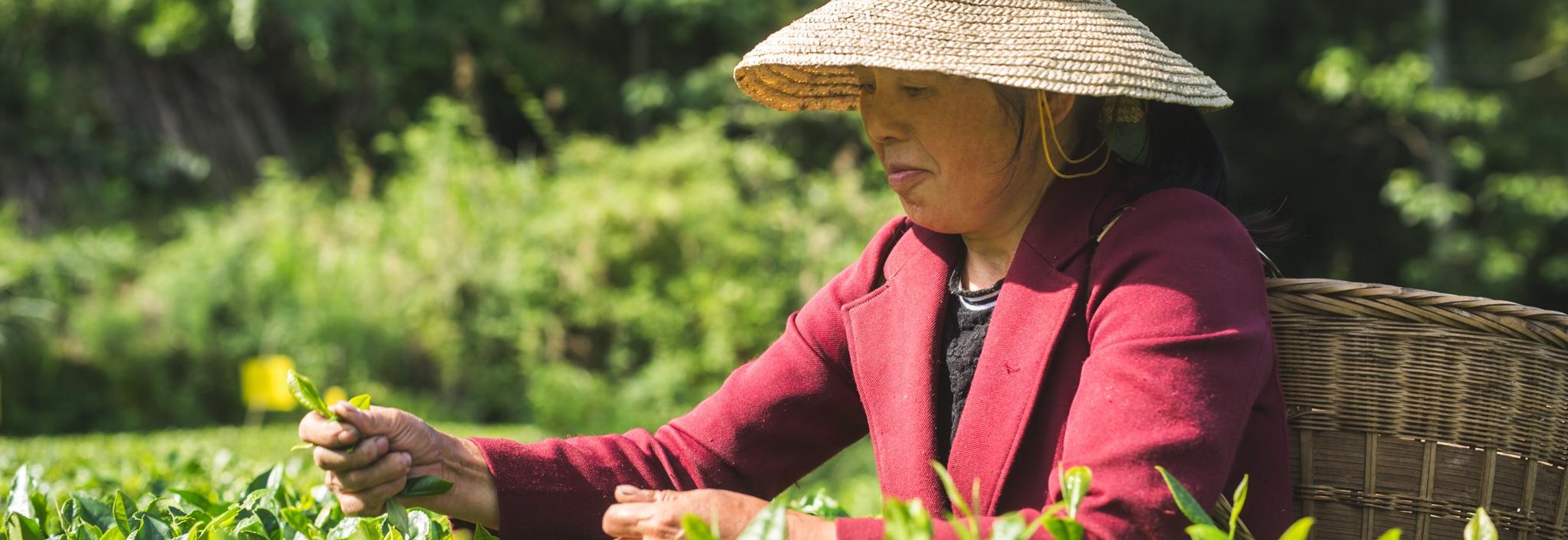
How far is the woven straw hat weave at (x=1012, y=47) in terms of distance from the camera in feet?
5.48

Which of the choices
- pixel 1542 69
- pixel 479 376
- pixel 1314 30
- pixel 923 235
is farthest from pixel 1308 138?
pixel 923 235

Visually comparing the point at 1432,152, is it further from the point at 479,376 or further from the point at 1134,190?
the point at 1134,190

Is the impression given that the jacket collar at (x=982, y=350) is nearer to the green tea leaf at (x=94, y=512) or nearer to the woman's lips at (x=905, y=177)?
the woman's lips at (x=905, y=177)

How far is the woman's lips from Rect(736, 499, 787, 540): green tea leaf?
27.7 inches

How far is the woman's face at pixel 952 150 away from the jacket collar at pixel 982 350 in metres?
0.06

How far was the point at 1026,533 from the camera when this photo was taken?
1.23 m

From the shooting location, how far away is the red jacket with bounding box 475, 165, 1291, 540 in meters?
1.46

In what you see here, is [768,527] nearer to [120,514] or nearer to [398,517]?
[398,517]

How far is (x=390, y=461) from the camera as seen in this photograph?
1.71 metres

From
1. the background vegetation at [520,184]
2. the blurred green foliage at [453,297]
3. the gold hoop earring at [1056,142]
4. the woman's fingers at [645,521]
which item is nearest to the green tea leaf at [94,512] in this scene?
the woman's fingers at [645,521]

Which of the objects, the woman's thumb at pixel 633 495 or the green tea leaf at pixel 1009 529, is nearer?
the green tea leaf at pixel 1009 529

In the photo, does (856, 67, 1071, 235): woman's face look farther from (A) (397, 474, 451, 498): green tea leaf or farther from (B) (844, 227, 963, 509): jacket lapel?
(A) (397, 474, 451, 498): green tea leaf

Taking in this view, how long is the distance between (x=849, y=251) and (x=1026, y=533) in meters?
7.20

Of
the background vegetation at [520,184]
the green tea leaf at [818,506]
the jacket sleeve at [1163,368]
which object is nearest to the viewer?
the jacket sleeve at [1163,368]
